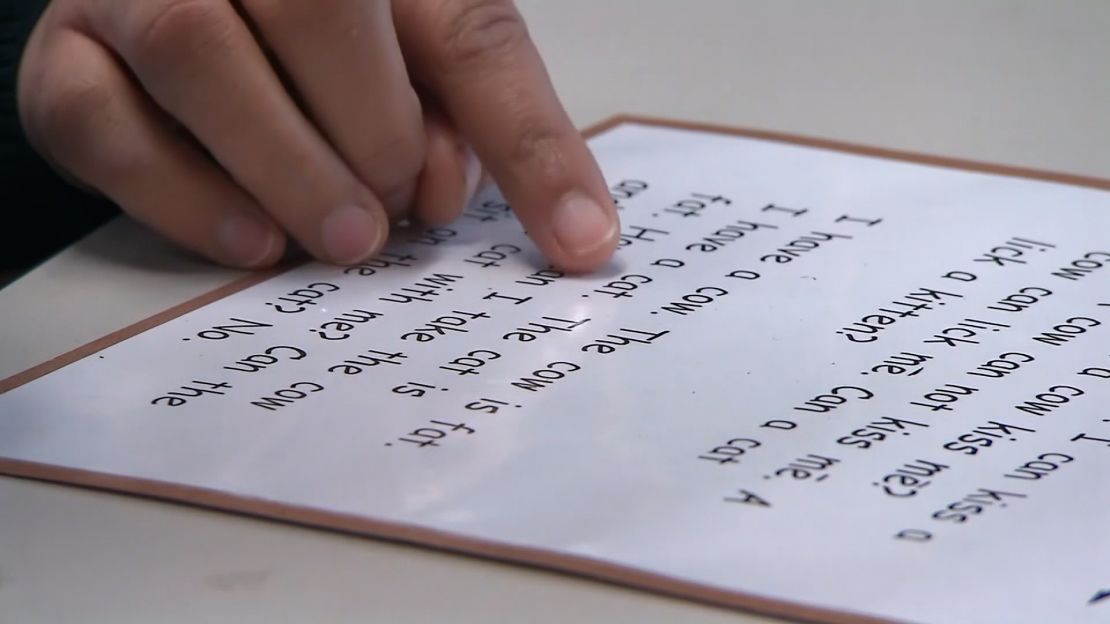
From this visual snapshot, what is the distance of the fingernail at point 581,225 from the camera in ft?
2.23

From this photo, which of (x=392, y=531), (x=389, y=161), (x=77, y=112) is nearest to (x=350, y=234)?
(x=389, y=161)

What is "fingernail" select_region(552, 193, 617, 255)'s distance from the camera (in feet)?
2.23

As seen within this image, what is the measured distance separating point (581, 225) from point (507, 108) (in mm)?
81

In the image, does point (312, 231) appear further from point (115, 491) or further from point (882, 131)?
point (882, 131)

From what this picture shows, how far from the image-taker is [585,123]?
3.12ft

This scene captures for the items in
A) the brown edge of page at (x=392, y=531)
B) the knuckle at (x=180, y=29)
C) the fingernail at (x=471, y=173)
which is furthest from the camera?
the fingernail at (x=471, y=173)

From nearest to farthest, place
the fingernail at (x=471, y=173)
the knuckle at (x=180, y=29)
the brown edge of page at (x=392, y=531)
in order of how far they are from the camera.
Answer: the brown edge of page at (x=392, y=531)
the knuckle at (x=180, y=29)
the fingernail at (x=471, y=173)

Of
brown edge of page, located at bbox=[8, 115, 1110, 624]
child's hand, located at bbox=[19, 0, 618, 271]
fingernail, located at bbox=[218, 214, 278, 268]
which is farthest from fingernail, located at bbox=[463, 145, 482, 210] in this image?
brown edge of page, located at bbox=[8, 115, 1110, 624]

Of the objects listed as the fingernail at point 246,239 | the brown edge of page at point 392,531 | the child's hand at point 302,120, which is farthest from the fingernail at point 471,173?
the brown edge of page at point 392,531

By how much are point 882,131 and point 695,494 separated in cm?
52

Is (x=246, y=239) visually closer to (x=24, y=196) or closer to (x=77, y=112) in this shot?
(x=77, y=112)

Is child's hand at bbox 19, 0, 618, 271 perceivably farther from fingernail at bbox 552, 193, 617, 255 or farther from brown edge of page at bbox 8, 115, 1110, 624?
brown edge of page at bbox 8, 115, 1110, 624

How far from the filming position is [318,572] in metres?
0.44

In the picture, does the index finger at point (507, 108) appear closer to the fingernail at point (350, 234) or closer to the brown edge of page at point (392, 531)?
the fingernail at point (350, 234)
